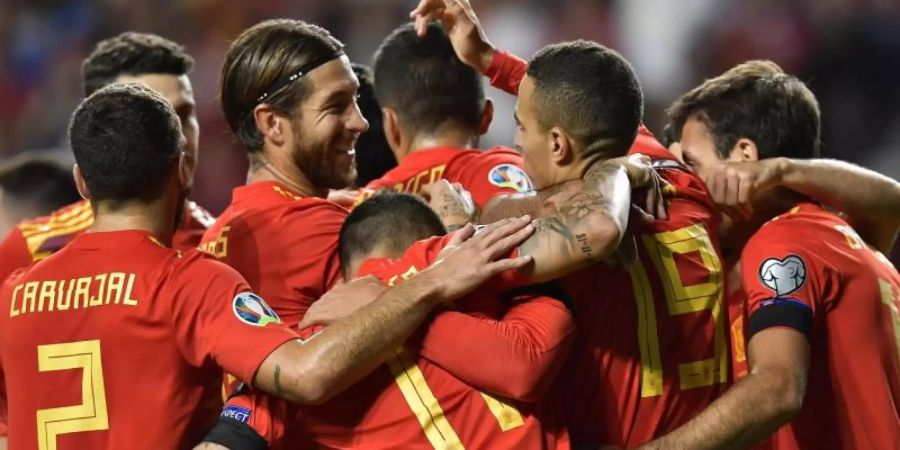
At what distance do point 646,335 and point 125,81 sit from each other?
9.34 feet

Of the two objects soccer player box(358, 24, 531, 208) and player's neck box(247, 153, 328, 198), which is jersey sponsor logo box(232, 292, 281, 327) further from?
soccer player box(358, 24, 531, 208)

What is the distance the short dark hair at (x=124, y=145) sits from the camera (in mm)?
3652

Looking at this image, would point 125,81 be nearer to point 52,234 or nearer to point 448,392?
point 52,234

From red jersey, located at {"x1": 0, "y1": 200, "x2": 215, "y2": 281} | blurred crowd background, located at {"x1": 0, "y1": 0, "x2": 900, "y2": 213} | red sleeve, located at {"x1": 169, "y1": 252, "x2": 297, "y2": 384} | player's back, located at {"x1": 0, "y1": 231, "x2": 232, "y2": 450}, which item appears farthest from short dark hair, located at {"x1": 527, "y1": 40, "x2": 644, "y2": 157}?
blurred crowd background, located at {"x1": 0, "y1": 0, "x2": 900, "y2": 213}

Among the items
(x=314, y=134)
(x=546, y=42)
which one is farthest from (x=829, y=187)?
(x=546, y=42)

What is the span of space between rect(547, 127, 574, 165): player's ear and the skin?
98cm

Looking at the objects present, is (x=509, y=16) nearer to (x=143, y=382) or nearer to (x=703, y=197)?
(x=703, y=197)

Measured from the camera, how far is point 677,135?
4781 millimetres

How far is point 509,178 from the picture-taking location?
4832mm

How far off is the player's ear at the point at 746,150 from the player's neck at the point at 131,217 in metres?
1.90

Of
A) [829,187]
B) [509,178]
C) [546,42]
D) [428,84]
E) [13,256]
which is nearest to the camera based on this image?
[829,187]

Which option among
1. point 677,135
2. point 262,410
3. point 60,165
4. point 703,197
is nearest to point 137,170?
point 262,410

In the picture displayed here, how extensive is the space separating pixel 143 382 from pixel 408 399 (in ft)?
2.39

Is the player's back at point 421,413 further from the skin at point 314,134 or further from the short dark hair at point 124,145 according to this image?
the skin at point 314,134
